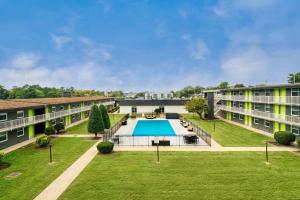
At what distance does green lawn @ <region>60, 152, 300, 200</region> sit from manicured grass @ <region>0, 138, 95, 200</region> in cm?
234

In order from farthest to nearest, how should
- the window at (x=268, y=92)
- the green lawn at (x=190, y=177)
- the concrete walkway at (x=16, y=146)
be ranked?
the window at (x=268, y=92), the concrete walkway at (x=16, y=146), the green lawn at (x=190, y=177)

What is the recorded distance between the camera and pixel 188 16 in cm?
4534

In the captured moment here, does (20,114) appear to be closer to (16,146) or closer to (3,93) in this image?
(16,146)

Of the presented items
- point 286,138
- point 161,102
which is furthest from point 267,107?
point 161,102

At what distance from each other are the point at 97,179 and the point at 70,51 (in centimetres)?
5211

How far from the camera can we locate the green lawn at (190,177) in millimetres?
11773

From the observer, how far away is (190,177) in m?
14.1

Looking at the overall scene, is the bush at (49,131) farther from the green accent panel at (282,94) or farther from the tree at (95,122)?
the green accent panel at (282,94)

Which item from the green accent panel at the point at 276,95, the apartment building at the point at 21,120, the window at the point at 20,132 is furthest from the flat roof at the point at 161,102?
the window at the point at 20,132

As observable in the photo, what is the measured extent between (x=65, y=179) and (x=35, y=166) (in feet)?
14.7

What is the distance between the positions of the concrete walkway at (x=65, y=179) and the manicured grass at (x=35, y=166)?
408 mm

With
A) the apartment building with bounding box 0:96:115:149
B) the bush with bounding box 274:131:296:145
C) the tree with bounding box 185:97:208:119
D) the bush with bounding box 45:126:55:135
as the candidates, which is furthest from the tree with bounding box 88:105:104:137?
the tree with bounding box 185:97:208:119

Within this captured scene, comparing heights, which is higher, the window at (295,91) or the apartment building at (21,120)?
the window at (295,91)

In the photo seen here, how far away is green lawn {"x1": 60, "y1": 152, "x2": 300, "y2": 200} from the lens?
11773mm
